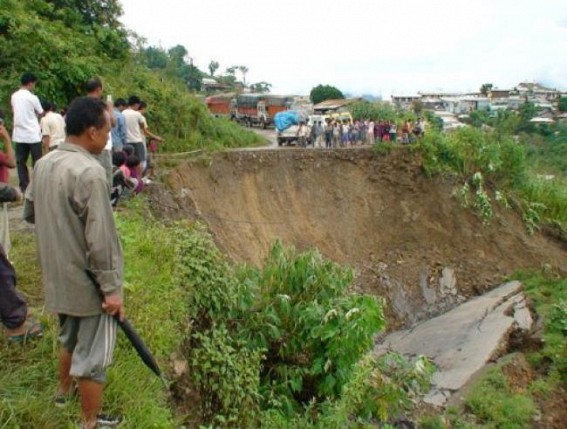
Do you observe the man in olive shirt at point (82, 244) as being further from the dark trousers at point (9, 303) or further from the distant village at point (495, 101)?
the distant village at point (495, 101)

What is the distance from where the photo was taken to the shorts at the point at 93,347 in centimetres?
306

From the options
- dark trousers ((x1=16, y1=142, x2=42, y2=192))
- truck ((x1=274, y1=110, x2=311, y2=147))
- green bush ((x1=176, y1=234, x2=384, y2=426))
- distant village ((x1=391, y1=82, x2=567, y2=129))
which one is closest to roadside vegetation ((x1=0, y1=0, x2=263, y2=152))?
truck ((x1=274, y1=110, x2=311, y2=147))

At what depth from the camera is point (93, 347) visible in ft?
10.2

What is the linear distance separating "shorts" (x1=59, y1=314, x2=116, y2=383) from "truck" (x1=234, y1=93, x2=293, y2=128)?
33.3 metres

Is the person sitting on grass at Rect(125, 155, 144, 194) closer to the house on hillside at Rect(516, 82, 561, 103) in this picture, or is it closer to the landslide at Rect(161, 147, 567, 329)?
the landslide at Rect(161, 147, 567, 329)

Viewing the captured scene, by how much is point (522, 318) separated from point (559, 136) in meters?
23.6

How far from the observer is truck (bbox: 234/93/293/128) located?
119ft

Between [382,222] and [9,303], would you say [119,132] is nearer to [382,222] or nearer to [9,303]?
[9,303]

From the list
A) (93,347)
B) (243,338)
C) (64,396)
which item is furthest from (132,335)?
(243,338)

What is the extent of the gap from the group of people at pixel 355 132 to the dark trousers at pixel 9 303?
1751 centimetres

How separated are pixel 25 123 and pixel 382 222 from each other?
1299 cm

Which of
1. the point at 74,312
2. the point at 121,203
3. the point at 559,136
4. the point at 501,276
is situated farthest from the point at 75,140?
the point at 559,136

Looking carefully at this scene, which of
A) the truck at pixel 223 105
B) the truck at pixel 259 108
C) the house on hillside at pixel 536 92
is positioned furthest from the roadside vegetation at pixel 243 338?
the house on hillside at pixel 536 92

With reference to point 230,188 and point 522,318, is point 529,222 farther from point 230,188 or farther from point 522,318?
point 230,188
